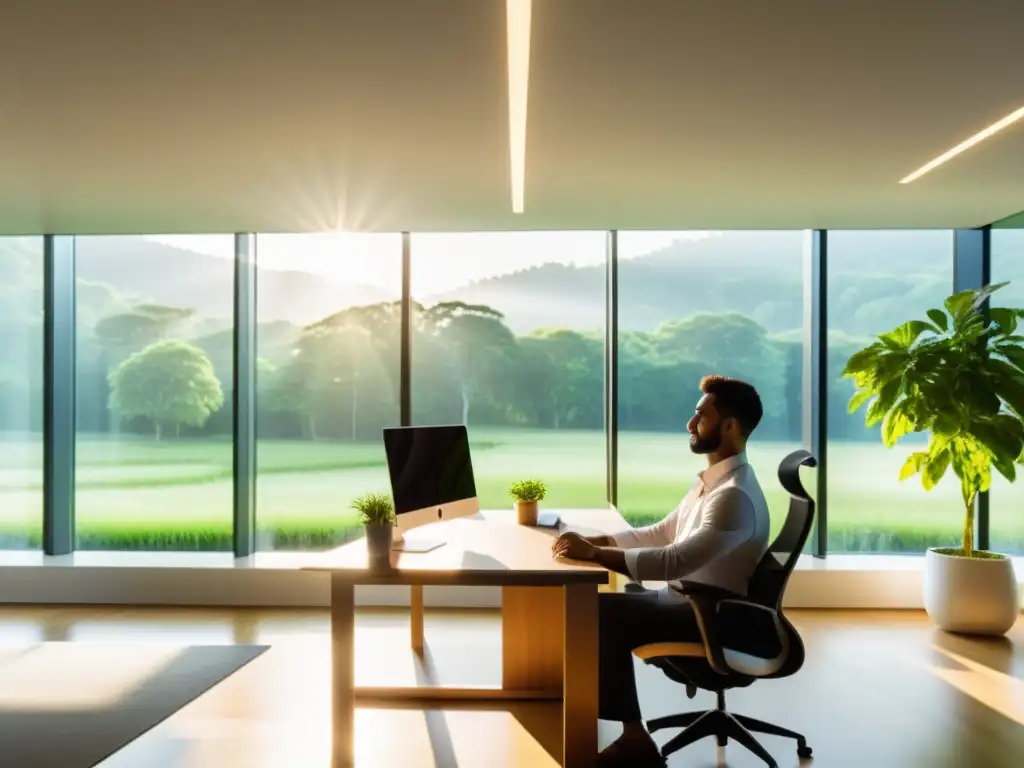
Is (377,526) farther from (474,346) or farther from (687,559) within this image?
(474,346)

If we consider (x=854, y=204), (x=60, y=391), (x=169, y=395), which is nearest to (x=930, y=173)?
(x=854, y=204)

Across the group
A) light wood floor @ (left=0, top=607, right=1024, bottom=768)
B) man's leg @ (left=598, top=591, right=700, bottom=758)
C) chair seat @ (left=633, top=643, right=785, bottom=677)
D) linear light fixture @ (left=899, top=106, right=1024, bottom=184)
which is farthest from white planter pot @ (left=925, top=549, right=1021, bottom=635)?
man's leg @ (left=598, top=591, right=700, bottom=758)

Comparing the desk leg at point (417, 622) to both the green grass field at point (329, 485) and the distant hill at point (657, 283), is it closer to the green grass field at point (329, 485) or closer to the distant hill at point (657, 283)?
the green grass field at point (329, 485)

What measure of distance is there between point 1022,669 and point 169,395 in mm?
6536

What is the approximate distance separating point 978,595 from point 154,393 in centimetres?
651

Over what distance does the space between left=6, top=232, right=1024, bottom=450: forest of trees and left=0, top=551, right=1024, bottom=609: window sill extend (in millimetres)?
1160

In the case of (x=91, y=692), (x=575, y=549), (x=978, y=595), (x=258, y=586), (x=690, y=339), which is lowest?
(x=91, y=692)

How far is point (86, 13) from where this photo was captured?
286 cm

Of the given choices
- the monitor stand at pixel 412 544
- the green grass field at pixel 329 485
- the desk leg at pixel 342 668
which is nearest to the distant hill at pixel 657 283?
the green grass field at pixel 329 485

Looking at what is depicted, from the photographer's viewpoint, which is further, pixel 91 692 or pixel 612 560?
pixel 91 692

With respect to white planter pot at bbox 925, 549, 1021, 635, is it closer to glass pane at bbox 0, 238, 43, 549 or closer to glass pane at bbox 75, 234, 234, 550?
glass pane at bbox 75, 234, 234, 550

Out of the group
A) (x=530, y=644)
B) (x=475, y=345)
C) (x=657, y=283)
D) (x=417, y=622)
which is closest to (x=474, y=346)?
(x=475, y=345)

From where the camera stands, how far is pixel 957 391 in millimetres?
5434

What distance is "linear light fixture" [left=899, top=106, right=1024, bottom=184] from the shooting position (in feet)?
13.0
